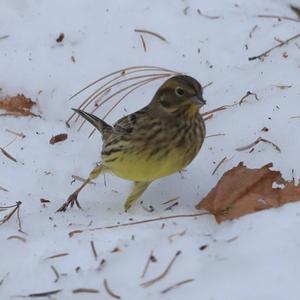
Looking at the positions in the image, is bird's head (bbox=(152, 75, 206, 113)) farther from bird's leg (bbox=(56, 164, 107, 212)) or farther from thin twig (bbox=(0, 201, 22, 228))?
thin twig (bbox=(0, 201, 22, 228))

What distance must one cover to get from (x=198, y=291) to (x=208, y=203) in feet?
3.17

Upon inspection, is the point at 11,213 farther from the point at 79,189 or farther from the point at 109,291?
the point at 109,291

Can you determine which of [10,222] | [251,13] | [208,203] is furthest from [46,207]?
[251,13]

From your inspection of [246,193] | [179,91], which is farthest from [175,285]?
[179,91]

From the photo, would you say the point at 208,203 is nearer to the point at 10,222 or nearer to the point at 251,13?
the point at 10,222

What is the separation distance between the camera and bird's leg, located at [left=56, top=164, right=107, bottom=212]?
6034 mm

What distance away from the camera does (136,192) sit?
6051mm

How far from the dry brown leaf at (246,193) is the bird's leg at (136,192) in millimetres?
570

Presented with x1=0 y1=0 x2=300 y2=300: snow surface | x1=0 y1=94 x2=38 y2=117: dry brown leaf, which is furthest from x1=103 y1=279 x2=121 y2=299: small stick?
x1=0 y1=94 x2=38 y2=117: dry brown leaf

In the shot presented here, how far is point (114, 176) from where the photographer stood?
21.4 ft

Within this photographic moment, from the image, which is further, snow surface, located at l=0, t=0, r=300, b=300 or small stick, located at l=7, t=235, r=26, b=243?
small stick, located at l=7, t=235, r=26, b=243

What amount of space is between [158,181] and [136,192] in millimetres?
357

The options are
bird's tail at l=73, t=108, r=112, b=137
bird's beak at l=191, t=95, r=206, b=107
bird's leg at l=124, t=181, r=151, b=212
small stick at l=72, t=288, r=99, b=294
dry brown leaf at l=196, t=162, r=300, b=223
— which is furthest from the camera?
bird's tail at l=73, t=108, r=112, b=137

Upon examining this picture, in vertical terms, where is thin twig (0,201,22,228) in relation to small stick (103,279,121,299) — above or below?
above
